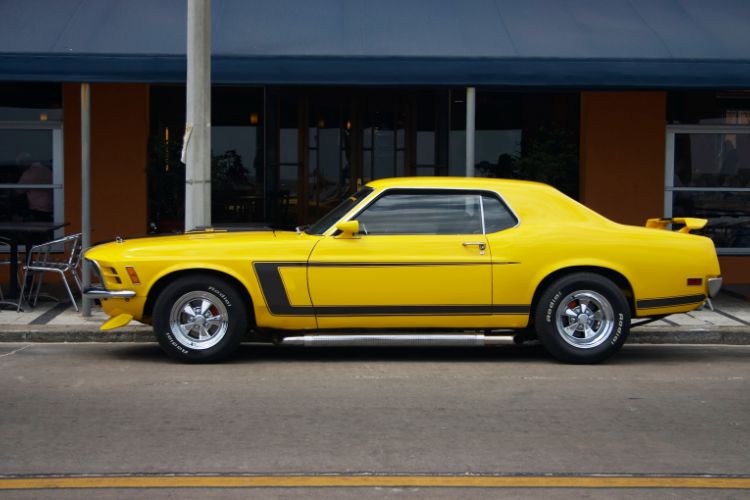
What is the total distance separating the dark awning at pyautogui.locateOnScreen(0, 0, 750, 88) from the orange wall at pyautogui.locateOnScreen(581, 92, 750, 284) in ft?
6.97

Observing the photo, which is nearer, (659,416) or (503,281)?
(659,416)

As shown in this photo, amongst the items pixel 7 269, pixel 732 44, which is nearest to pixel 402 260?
pixel 732 44

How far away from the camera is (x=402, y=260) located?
9.77 m

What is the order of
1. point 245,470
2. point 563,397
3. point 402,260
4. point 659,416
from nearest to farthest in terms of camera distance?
point 245,470, point 659,416, point 563,397, point 402,260

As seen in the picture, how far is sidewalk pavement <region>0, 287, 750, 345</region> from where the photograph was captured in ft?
36.8

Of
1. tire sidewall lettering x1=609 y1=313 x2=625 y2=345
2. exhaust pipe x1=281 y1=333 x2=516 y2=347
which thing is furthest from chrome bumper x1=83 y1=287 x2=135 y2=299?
tire sidewall lettering x1=609 y1=313 x2=625 y2=345

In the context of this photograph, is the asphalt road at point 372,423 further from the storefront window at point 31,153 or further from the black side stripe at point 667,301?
the storefront window at point 31,153

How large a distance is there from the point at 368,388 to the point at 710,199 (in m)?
8.60

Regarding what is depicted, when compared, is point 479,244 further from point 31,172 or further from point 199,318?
point 31,172

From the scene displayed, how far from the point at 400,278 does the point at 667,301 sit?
2.35m

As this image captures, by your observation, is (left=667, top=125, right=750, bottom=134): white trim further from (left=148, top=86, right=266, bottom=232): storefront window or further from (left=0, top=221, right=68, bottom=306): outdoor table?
(left=0, top=221, right=68, bottom=306): outdoor table

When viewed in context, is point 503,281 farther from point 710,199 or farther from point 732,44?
point 710,199

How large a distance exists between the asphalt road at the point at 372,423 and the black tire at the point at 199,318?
0.18 m

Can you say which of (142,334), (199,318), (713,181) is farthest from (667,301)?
(713,181)
